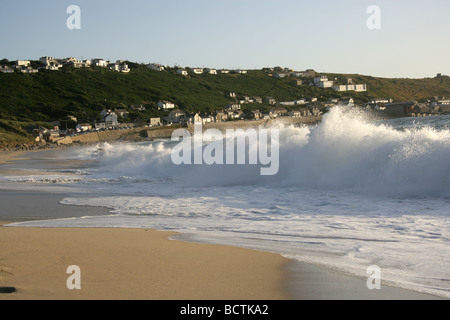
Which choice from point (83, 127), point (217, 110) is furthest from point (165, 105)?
point (83, 127)

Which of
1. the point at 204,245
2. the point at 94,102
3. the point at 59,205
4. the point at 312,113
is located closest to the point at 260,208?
the point at 204,245

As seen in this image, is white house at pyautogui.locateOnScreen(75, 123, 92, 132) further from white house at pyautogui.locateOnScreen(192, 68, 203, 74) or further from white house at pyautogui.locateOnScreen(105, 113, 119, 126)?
white house at pyautogui.locateOnScreen(192, 68, 203, 74)

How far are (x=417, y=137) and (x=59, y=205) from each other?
9.56 m

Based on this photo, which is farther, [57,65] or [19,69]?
[57,65]

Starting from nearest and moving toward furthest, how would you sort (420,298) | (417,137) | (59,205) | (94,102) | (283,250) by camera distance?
(420,298), (283,250), (59,205), (417,137), (94,102)

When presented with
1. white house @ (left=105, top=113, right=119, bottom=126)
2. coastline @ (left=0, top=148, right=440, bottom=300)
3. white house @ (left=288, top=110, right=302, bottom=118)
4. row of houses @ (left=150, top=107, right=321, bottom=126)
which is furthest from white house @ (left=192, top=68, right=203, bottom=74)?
coastline @ (left=0, top=148, right=440, bottom=300)

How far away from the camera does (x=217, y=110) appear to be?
9519 centimetres

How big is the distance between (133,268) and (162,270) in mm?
309

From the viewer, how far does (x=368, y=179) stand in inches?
477

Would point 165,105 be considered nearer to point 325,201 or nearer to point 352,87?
point 352,87

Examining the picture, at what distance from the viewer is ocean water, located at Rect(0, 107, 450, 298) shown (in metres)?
5.82

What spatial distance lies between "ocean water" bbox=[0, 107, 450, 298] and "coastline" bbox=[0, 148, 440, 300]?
1.43ft

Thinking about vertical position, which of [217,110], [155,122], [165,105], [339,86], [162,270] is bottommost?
[155,122]
